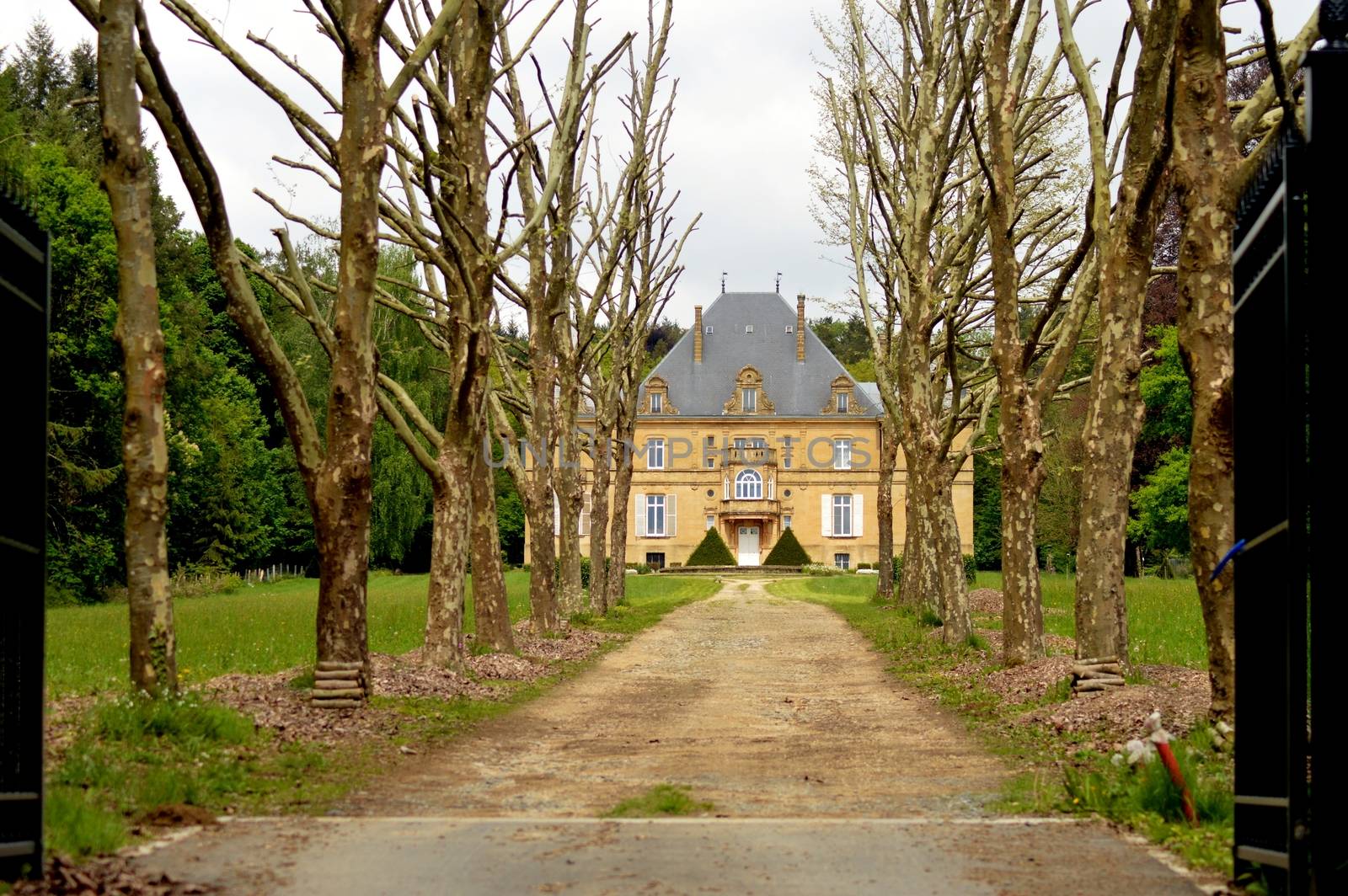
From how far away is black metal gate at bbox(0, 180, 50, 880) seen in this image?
4.78 m

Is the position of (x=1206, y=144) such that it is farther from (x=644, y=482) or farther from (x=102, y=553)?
(x=644, y=482)

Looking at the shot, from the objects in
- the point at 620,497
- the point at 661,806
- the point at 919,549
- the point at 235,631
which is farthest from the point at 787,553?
the point at 661,806

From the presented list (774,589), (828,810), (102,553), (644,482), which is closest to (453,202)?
(828,810)

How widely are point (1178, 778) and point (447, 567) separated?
9372mm

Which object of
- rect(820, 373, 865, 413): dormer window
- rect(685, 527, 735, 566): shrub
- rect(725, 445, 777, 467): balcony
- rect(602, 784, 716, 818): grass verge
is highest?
rect(820, 373, 865, 413): dormer window

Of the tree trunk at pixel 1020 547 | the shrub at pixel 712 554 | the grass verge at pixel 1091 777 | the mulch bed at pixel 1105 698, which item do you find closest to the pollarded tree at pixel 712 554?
the shrub at pixel 712 554

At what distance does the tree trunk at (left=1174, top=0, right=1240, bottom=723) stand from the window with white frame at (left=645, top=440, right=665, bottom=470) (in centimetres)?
6572

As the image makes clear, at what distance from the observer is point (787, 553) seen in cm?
6781

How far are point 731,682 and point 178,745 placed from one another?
8161 mm

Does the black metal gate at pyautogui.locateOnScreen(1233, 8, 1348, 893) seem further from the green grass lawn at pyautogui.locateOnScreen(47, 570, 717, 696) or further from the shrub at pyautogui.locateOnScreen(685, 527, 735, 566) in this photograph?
the shrub at pyautogui.locateOnScreen(685, 527, 735, 566)

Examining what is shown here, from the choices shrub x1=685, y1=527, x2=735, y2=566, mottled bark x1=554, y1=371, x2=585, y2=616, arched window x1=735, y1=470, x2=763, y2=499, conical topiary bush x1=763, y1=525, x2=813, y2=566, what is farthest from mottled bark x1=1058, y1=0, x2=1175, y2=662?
arched window x1=735, y1=470, x2=763, y2=499

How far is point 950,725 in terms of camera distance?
11.0 meters

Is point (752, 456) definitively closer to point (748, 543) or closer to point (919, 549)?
point (748, 543)

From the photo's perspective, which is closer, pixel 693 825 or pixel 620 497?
pixel 693 825
